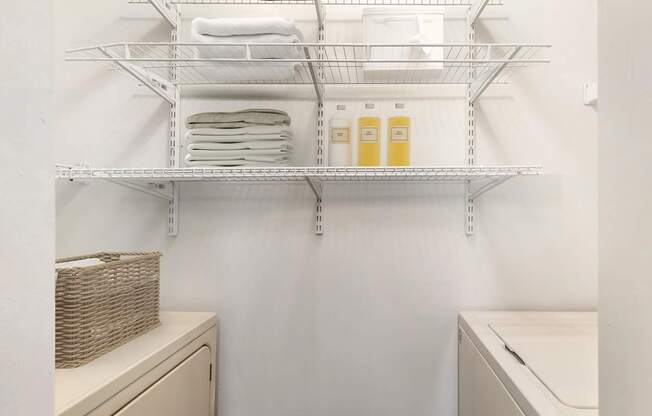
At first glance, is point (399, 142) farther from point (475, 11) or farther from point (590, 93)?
point (590, 93)

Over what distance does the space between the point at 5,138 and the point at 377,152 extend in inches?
43.3

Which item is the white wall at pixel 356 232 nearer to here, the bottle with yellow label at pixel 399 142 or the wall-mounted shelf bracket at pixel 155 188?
the wall-mounted shelf bracket at pixel 155 188

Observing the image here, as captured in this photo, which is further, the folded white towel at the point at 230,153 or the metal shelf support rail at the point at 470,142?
the metal shelf support rail at the point at 470,142

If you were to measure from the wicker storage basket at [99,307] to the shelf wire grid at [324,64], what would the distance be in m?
0.66

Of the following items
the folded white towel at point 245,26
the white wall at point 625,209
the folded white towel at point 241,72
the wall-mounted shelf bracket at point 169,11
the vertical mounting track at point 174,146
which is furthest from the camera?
the vertical mounting track at point 174,146

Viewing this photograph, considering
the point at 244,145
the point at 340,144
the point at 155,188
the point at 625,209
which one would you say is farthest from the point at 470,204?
the point at 155,188

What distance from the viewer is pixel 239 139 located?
1435mm

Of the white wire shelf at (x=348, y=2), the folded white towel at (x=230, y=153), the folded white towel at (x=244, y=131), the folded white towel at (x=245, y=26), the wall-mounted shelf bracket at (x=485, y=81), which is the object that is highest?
the white wire shelf at (x=348, y=2)

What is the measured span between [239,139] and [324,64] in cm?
42

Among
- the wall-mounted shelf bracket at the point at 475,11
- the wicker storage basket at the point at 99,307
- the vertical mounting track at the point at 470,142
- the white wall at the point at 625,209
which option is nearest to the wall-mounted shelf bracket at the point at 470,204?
the vertical mounting track at the point at 470,142

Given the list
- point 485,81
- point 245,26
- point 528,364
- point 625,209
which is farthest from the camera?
point 485,81

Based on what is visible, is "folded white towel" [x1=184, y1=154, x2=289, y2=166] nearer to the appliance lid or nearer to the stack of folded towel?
the stack of folded towel

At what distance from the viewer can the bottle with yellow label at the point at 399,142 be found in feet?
4.62

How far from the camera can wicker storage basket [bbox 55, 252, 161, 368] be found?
0.95 meters
